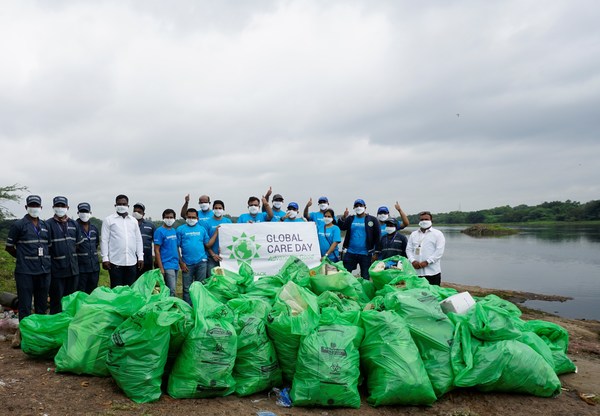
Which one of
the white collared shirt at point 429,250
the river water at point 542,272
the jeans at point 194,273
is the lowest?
the river water at point 542,272

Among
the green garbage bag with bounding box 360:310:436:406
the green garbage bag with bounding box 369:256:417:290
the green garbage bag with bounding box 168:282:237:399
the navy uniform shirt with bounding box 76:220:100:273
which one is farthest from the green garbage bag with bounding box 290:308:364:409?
the navy uniform shirt with bounding box 76:220:100:273

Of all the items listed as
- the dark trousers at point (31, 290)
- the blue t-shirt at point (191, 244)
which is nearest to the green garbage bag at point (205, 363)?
the dark trousers at point (31, 290)

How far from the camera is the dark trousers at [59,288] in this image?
4.99 m

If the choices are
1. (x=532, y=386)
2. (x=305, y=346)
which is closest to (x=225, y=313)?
(x=305, y=346)

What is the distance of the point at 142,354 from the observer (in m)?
3.11

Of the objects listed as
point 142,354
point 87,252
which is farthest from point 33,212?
point 142,354

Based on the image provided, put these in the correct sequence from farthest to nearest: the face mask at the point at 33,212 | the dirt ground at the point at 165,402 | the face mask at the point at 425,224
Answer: the face mask at the point at 425,224, the face mask at the point at 33,212, the dirt ground at the point at 165,402

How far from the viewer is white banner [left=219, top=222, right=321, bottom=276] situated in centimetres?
607

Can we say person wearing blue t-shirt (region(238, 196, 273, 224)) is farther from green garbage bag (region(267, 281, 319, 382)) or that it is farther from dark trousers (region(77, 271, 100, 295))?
green garbage bag (region(267, 281, 319, 382))

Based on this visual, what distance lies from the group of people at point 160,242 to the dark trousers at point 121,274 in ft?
0.04

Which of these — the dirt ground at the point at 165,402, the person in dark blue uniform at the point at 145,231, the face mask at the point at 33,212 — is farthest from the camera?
the person in dark blue uniform at the point at 145,231

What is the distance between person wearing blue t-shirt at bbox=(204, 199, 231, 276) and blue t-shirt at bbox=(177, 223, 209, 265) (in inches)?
8.9

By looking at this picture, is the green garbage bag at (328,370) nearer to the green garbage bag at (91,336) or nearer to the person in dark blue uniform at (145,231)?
the green garbage bag at (91,336)

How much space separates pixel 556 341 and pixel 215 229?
4.29m
